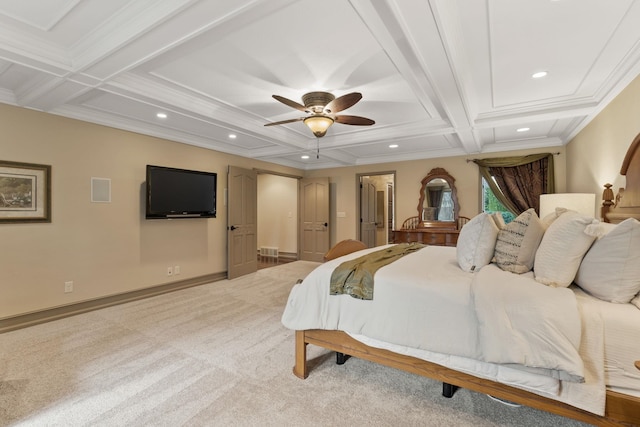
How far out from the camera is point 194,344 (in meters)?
2.65

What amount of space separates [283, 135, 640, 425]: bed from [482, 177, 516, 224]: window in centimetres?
337

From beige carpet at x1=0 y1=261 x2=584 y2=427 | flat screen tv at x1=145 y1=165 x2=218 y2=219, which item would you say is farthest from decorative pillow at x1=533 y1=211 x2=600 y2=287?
flat screen tv at x1=145 y1=165 x2=218 y2=219

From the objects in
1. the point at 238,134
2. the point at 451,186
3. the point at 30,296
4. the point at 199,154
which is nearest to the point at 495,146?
the point at 451,186

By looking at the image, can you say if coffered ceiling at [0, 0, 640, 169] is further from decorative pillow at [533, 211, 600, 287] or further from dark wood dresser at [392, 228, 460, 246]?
dark wood dresser at [392, 228, 460, 246]

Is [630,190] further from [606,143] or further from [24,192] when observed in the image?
[24,192]

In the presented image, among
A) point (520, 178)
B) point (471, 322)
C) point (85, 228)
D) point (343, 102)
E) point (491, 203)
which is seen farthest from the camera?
point (491, 203)

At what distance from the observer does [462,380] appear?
5.44ft

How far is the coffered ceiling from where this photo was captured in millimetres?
1799

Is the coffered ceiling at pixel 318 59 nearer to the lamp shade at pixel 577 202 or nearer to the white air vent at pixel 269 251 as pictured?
the lamp shade at pixel 577 202

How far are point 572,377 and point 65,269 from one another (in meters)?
4.58

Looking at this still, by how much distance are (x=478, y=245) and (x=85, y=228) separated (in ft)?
13.9

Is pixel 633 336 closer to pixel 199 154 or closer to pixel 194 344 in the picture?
pixel 194 344

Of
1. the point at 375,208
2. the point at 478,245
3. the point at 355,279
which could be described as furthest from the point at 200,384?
the point at 375,208

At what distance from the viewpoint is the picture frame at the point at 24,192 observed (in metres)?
2.96
